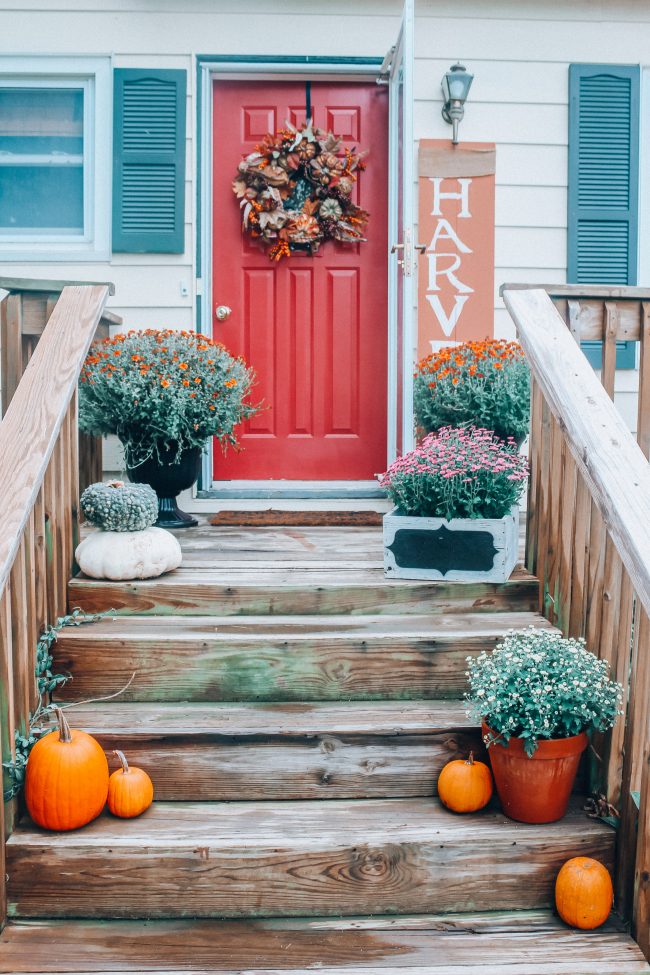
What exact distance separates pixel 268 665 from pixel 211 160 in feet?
9.20

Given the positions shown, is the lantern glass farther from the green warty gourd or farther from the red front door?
the green warty gourd

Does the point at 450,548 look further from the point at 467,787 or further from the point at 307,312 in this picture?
the point at 307,312

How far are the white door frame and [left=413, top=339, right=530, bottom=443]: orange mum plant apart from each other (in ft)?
1.88

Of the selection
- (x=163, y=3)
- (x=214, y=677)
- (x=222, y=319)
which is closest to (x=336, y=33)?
(x=163, y=3)

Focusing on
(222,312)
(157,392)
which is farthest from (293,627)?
(222,312)

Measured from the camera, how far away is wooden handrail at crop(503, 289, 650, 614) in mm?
1873

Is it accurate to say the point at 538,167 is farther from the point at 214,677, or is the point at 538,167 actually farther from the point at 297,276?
the point at 214,677

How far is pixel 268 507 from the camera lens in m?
4.06

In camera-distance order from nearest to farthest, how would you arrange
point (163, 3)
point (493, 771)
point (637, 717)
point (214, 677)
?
point (637, 717)
point (493, 771)
point (214, 677)
point (163, 3)

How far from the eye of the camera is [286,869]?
6.12 ft

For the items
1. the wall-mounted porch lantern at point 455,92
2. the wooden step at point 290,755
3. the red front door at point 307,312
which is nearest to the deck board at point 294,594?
the wooden step at point 290,755

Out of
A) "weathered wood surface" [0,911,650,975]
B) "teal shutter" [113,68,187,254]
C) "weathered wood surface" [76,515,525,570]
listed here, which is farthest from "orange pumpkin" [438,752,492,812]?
"teal shutter" [113,68,187,254]

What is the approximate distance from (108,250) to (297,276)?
36.0 inches

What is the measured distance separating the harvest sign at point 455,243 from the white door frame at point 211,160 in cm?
21
